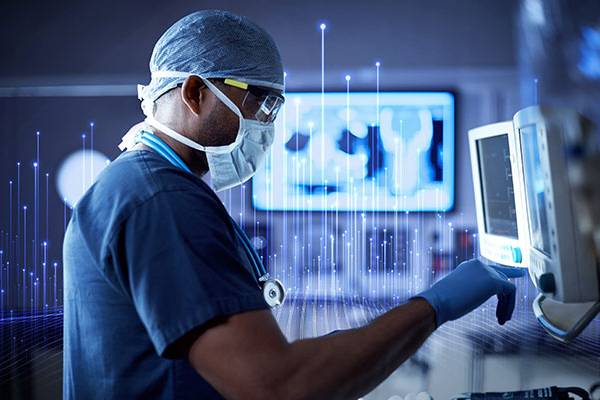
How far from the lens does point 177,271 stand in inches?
29.8

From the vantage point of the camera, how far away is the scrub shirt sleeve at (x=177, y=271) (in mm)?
745

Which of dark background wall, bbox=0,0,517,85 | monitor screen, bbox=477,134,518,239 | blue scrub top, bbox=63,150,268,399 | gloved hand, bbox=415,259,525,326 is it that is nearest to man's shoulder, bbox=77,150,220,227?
blue scrub top, bbox=63,150,268,399

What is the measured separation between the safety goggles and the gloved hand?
1.40 feet

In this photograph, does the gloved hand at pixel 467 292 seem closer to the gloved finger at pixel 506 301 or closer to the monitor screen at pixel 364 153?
the gloved finger at pixel 506 301

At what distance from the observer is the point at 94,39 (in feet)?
8.68

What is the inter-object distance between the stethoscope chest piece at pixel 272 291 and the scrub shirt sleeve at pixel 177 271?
245 millimetres

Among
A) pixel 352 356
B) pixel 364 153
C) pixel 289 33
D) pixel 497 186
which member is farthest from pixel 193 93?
pixel 289 33

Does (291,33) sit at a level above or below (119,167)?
above

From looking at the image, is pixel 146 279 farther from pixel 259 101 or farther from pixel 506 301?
pixel 506 301

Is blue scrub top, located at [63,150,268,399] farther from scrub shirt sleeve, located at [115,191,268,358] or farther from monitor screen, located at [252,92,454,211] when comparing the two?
monitor screen, located at [252,92,454,211]

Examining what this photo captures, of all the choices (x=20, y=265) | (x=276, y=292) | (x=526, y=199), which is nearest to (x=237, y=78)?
(x=276, y=292)

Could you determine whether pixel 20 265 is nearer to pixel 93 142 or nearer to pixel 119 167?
pixel 93 142

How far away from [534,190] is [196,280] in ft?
1.96

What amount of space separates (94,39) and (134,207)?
2.11 metres
